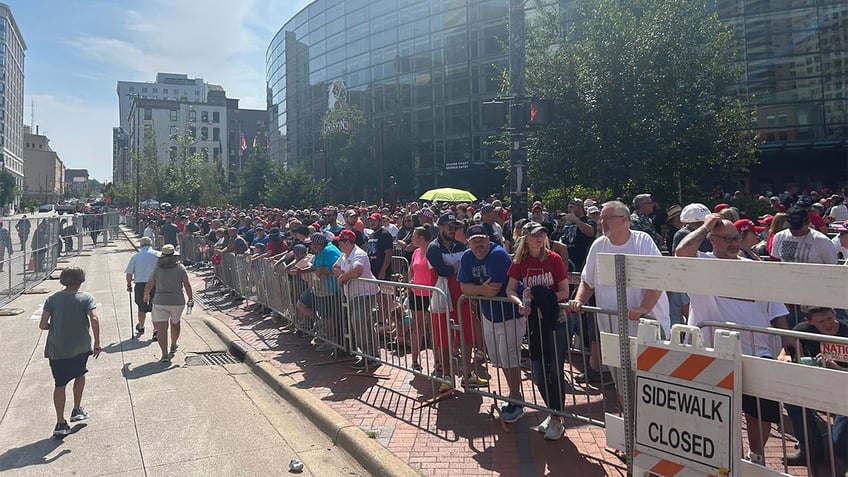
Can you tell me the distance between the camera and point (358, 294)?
7012mm

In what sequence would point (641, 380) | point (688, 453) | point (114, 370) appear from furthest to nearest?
point (114, 370) < point (641, 380) < point (688, 453)

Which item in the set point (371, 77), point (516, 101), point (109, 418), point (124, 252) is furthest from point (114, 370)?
point (371, 77)

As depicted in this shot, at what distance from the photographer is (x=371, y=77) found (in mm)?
49688

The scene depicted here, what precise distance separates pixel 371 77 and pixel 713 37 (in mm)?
36020

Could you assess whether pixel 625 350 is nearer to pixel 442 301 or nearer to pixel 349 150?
pixel 442 301

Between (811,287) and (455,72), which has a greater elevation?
(455,72)

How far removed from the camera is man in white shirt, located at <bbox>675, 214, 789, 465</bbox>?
11.5ft

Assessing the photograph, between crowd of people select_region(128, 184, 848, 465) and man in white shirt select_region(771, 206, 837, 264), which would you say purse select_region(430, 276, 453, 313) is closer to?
crowd of people select_region(128, 184, 848, 465)

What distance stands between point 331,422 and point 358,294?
1969 millimetres

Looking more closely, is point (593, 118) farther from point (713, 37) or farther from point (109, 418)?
point (109, 418)

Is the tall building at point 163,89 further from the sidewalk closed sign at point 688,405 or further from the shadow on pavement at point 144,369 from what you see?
the sidewalk closed sign at point 688,405

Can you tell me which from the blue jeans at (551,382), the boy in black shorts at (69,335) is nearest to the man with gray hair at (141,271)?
the boy in black shorts at (69,335)

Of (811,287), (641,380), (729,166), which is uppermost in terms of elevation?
(729,166)

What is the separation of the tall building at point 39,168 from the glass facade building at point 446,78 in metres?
115
